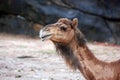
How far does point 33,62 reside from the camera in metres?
11.7

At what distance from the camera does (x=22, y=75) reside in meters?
9.33

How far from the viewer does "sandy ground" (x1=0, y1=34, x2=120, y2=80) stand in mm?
9305

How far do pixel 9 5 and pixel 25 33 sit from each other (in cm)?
159

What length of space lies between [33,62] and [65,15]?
7.51m

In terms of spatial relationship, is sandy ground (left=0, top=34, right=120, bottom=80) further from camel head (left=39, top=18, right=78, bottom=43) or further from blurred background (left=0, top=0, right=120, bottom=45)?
blurred background (left=0, top=0, right=120, bottom=45)

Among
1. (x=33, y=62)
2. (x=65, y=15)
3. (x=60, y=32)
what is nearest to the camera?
(x=60, y=32)

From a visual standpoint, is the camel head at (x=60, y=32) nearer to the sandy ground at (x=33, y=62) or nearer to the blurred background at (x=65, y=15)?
the sandy ground at (x=33, y=62)

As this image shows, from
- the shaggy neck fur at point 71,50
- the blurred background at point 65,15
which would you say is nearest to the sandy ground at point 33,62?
the shaggy neck fur at point 71,50

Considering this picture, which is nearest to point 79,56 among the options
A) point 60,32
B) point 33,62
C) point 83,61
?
point 83,61

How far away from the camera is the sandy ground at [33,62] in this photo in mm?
9305

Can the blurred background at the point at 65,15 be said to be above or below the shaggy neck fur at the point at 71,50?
above

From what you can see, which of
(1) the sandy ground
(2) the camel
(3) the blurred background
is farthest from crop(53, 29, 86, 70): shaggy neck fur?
(3) the blurred background

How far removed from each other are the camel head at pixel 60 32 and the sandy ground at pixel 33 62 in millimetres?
1635

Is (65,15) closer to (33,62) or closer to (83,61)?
(33,62)
